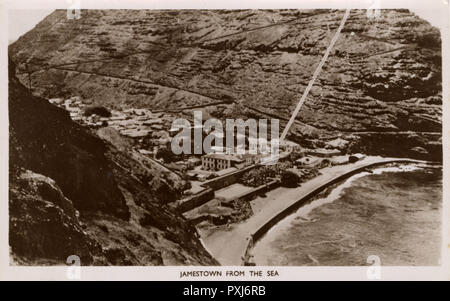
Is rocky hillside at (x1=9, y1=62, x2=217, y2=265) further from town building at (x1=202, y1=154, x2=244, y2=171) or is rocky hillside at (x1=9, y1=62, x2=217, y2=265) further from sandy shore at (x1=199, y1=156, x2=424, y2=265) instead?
town building at (x1=202, y1=154, x2=244, y2=171)

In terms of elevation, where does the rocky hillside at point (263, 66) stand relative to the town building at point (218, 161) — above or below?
above

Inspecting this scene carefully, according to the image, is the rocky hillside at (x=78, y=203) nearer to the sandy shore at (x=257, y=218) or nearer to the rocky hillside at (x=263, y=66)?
the sandy shore at (x=257, y=218)

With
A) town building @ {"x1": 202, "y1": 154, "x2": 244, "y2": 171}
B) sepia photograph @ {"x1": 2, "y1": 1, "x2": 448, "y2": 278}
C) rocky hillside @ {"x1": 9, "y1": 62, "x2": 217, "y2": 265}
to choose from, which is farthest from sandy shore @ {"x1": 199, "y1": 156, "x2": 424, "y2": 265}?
town building @ {"x1": 202, "y1": 154, "x2": 244, "y2": 171}

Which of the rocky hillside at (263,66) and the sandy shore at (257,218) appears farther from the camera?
the rocky hillside at (263,66)

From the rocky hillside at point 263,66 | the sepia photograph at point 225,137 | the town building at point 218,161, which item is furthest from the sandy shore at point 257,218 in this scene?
the town building at point 218,161

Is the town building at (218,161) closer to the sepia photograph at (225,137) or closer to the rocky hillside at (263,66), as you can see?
the sepia photograph at (225,137)

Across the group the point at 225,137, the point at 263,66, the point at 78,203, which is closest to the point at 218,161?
the point at 225,137

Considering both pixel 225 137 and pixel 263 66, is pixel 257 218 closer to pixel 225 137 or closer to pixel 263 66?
pixel 225 137

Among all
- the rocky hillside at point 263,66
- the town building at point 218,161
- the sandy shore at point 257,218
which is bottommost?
the sandy shore at point 257,218

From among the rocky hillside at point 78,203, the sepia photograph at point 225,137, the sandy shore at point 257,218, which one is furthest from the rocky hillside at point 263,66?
the rocky hillside at point 78,203
